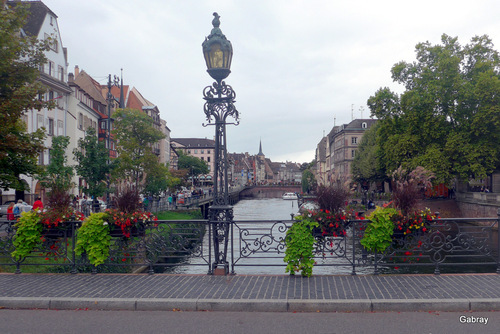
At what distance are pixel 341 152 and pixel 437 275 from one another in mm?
92319

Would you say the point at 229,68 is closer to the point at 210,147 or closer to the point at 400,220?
the point at 400,220

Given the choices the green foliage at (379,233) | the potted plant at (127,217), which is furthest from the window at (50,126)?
the green foliage at (379,233)

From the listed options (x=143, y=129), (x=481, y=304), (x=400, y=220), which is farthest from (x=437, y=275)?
Answer: (x=143, y=129)

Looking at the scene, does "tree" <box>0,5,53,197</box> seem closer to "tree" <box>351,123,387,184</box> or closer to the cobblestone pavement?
the cobblestone pavement

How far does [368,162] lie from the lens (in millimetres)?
62031

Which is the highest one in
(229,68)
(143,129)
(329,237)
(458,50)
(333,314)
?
(458,50)

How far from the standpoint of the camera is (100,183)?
100 feet

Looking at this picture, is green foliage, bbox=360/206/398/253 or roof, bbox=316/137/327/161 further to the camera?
roof, bbox=316/137/327/161

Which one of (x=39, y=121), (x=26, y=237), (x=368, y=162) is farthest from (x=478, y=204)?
(x=26, y=237)

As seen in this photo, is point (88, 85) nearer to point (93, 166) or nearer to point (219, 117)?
point (93, 166)

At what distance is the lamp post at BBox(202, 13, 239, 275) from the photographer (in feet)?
31.0

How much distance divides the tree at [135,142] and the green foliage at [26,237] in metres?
33.4

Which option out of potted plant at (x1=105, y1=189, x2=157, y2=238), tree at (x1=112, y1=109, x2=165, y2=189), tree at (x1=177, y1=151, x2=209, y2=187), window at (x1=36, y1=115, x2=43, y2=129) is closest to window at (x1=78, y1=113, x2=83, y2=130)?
tree at (x1=112, y1=109, x2=165, y2=189)

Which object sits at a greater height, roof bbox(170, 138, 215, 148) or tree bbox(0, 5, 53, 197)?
roof bbox(170, 138, 215, 148)
